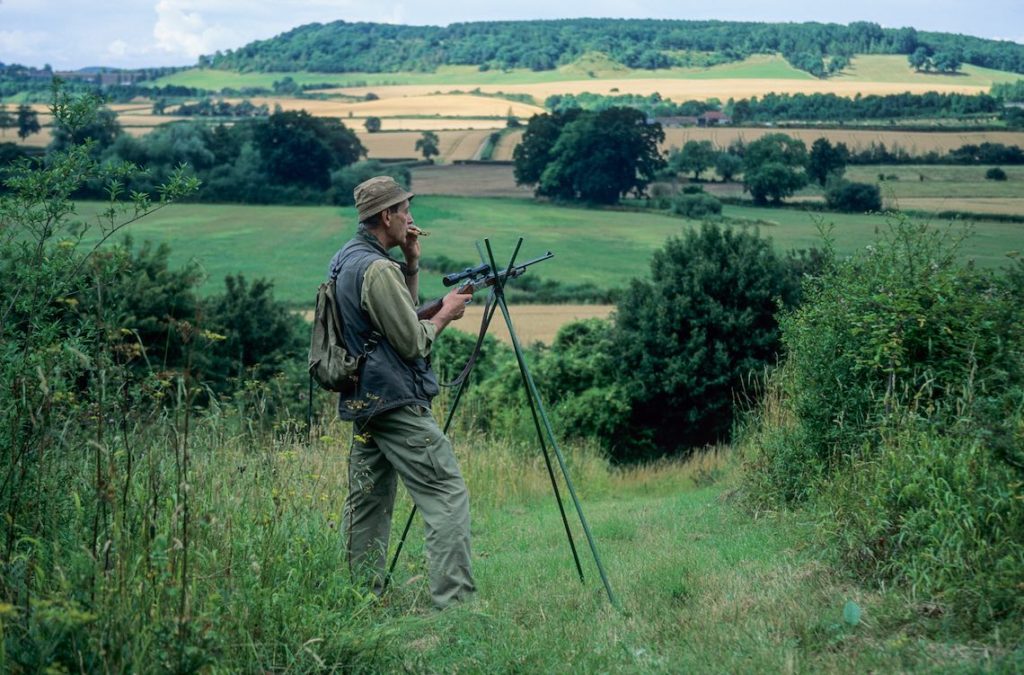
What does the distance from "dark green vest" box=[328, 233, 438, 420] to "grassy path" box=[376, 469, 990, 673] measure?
3.73ft

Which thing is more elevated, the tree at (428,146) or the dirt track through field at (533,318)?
the tree at (428,146)

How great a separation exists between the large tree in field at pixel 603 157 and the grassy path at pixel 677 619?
4186 centimetres

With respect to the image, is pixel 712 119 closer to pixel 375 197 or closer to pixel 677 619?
pixel 375 197

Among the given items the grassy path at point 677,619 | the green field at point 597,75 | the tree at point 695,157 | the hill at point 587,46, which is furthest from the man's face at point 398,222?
the tree at point 695,157

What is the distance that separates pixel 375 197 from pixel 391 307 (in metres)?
0.68

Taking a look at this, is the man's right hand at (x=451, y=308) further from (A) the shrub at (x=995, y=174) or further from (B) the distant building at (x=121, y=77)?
(B) the distant building at (x=121, y=77)

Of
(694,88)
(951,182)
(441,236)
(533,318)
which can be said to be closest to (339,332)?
(951,182)

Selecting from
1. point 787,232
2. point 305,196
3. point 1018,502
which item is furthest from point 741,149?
point 1018,502

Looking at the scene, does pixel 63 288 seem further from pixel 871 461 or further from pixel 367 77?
pixel 367 77

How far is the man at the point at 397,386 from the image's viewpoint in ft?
18.9

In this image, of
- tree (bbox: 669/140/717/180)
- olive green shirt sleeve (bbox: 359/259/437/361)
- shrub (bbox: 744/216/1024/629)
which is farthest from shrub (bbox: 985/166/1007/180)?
olive green shirt sleeve (bbox: 359/259/437/361)

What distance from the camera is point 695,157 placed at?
4581 centimetres

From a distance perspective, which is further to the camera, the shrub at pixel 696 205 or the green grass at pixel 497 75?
the green grass at pixel 497 75

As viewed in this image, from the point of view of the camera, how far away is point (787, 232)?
108 ft
